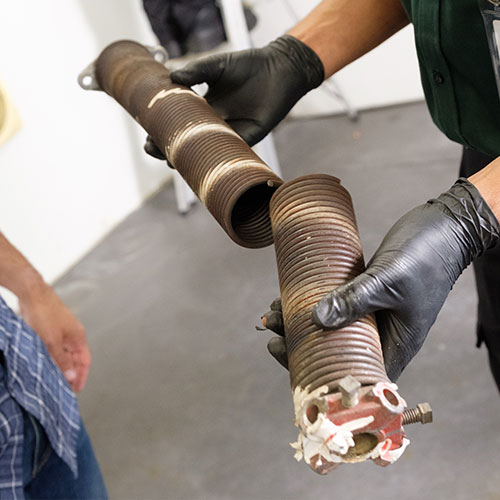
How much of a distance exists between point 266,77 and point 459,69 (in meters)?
0.37

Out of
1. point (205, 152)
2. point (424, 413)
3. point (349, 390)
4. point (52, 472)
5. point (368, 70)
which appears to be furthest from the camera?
point (368, 70)

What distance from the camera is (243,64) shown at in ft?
3.79

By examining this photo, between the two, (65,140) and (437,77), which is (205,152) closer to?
(437,77)

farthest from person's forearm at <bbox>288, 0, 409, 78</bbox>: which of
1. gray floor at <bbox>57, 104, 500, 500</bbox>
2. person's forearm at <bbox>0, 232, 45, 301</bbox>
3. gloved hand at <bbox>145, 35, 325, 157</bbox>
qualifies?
gray floor at <bbox>57, 104, 500, 500</bbox>

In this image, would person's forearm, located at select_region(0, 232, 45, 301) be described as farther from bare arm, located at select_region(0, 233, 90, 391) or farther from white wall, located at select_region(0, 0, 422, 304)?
white wall, located at select_region(0, 0, 422, 304)

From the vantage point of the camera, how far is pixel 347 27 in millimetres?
1123

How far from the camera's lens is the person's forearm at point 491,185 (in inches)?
30.3

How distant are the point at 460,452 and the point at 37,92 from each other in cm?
202

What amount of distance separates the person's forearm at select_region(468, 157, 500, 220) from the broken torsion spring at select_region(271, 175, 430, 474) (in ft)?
0.52

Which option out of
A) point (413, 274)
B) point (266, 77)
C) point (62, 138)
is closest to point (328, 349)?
point (413, 274)

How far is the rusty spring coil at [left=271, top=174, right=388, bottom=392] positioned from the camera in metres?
0.64

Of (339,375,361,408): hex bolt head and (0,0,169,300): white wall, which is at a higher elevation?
(339,375,361,408): hex bolt head

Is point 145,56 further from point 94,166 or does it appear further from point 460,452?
point 94,166

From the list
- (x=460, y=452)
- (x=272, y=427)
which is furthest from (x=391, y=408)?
(x=272, y=427)
